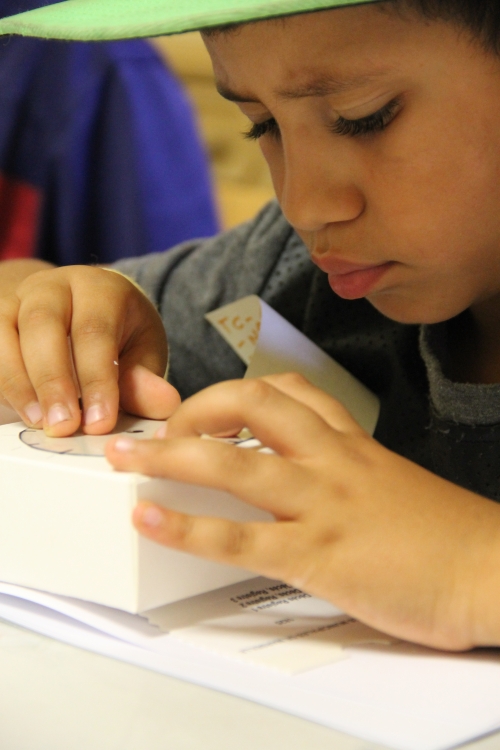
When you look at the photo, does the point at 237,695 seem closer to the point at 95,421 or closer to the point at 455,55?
the point at 95,421

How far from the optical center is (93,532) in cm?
36

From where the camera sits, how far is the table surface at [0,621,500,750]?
292mm

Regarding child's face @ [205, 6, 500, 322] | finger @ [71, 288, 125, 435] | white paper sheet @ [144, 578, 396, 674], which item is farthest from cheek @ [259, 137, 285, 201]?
white paper sheet @ [144, 578, 396, 674]

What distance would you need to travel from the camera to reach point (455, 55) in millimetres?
445

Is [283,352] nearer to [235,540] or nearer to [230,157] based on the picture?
[235,540]

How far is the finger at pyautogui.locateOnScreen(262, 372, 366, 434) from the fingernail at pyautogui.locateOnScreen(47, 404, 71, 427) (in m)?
0.11

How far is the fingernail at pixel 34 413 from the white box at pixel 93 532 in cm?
7

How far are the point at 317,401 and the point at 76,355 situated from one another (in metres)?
0.18

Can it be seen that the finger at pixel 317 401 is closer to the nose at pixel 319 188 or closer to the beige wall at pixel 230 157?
the nose at pixel 319 188

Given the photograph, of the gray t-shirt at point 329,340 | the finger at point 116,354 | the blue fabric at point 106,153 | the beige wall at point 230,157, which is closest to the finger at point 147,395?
the finger at point 116,354

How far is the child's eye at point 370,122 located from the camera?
17.6 inches

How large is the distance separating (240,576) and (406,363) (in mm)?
352

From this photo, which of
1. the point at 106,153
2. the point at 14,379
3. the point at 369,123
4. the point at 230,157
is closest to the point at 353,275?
the point at 369,123

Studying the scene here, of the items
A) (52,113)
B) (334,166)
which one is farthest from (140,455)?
(52,113)
